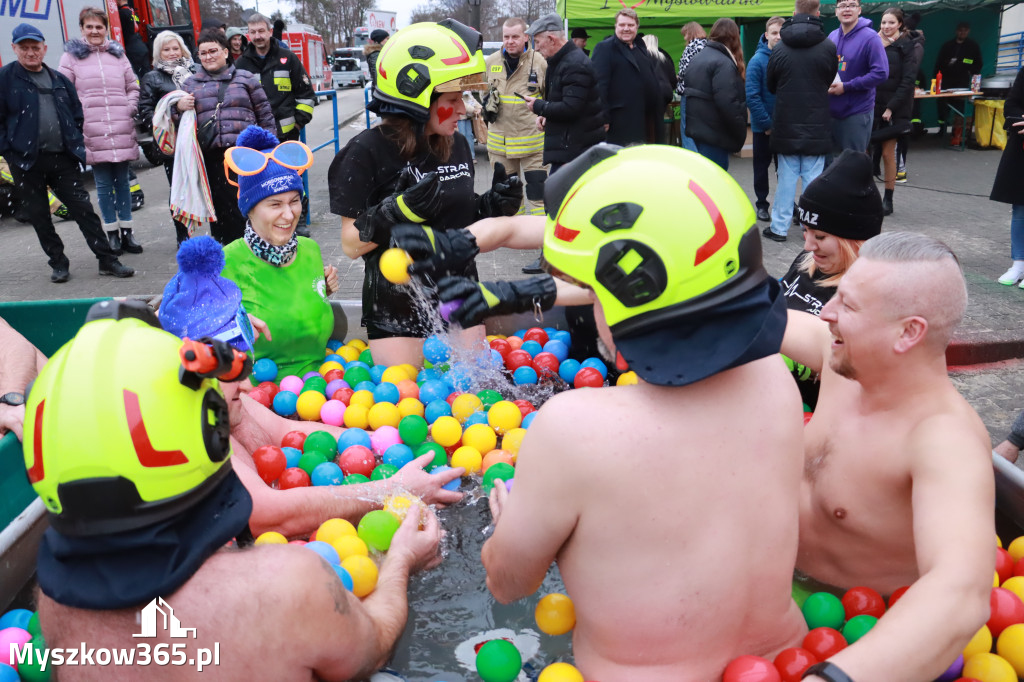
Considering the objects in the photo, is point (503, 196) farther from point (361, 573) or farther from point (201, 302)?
point (361, 573)

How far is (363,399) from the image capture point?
4461 millimetres

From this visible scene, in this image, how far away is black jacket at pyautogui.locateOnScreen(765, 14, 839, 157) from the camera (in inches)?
320

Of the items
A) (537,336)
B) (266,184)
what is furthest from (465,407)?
(266,184)

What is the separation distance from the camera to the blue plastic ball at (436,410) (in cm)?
443

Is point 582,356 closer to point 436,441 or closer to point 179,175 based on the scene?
point 436,441

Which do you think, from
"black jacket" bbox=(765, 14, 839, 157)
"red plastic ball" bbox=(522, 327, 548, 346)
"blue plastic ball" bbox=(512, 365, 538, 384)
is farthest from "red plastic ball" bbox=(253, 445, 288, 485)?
"black jacket" bbox=(765, 14, 839, 157)

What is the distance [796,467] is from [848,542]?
0.90 m

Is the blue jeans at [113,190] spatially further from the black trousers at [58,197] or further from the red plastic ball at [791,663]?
the red plastic ball at [791,663]

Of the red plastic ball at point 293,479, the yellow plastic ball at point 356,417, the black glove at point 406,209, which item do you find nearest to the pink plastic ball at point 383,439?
the yellow plastic ball at point 356,417

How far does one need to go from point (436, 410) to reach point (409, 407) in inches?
6.2

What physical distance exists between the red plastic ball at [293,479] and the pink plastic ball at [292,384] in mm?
1057

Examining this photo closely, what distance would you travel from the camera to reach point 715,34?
861 centimetres

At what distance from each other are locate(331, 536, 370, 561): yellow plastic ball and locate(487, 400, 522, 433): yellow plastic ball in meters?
1.36

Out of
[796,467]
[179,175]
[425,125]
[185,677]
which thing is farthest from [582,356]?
[179,175]
